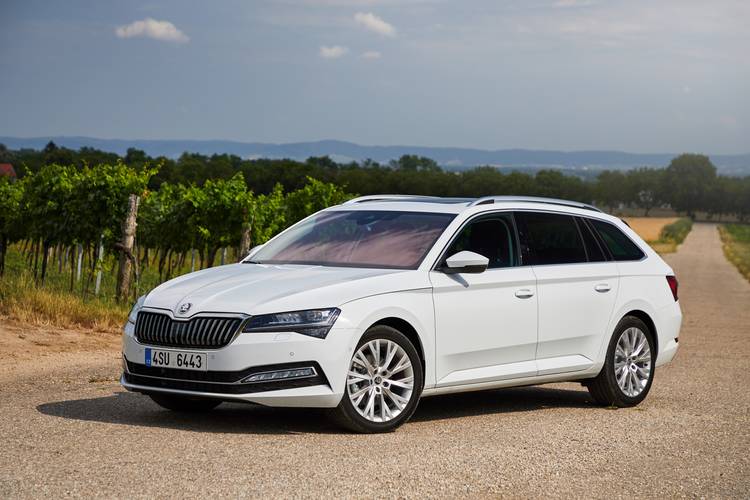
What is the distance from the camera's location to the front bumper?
323 inches

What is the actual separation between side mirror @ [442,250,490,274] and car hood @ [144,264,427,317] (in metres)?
0.27

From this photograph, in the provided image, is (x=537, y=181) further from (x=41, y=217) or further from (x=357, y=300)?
(x=357, y=300)

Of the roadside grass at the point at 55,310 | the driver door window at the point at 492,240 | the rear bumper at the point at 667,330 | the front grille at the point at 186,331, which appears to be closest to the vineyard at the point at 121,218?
the roadside grass at the point at 55,310

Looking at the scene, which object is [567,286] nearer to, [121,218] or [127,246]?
[127,246]

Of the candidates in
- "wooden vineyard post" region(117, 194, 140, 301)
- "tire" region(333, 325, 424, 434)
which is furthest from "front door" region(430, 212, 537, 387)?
"wooden vineyard post" region(117, 194, 140, 301)

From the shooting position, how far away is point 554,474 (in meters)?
7.51

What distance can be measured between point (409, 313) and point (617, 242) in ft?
10.4

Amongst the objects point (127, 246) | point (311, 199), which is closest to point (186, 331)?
point (127, 246)

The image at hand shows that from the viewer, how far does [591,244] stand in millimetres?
10977

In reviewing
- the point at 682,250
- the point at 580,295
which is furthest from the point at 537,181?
the point at 580,295

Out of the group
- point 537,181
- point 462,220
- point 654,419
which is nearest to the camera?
point 462,220

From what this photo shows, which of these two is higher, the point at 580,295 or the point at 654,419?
the point at 580,295

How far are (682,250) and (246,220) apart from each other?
7043cm

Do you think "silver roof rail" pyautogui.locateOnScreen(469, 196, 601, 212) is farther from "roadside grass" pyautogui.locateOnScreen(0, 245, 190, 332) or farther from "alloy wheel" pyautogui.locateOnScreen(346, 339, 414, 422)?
"roadside grass" pyautogui.locateOnScreen(0, 245, 190, 332)
